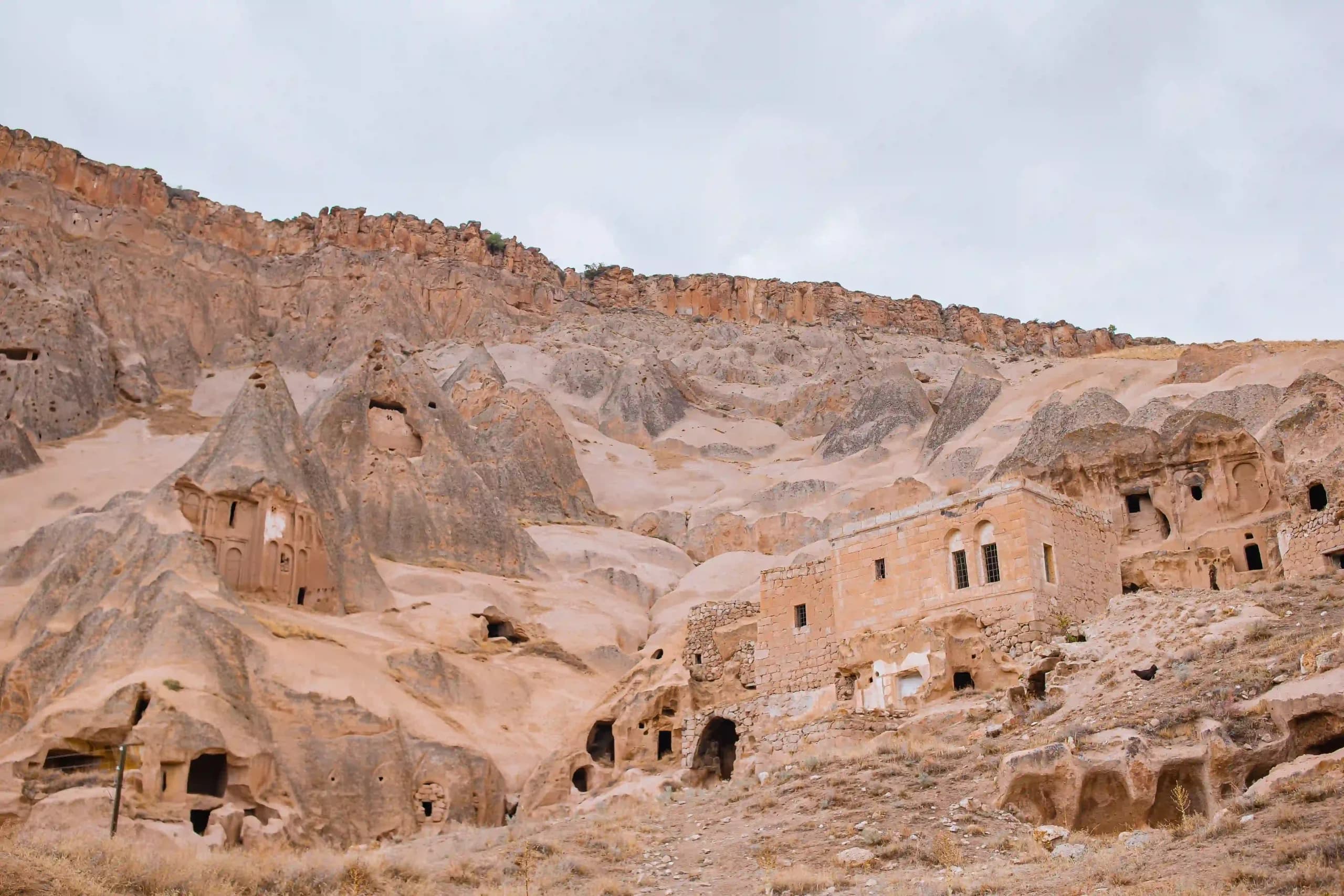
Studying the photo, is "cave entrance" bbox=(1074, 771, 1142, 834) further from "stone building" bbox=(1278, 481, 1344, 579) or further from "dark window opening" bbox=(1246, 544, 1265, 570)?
"dark window opening" bbox=(1246, 544, 1265, 570)

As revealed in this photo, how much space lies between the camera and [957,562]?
27609mm

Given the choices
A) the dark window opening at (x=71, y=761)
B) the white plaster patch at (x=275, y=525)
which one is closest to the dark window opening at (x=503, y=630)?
the white plaster patch at (x=275, y=525)

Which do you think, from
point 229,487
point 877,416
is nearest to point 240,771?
point 229,487

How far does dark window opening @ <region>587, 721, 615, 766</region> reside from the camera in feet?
114

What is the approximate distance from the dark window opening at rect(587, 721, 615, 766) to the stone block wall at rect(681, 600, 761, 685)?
123 inches

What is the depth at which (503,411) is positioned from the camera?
72562mm

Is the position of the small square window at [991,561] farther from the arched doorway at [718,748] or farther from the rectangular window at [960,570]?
the arched doorway at [718,748]

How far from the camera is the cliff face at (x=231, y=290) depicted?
73000 millimetres

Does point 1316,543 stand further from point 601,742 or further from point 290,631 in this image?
point 290,631

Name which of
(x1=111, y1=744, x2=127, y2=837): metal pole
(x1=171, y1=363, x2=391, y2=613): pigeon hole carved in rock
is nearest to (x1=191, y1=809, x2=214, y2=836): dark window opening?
(x1=111, y1=744, x2=127, y2=837): metal pole

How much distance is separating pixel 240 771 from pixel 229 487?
14378 millimetres

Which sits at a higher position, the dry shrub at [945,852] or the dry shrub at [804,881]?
the dry shrub at [945,852]

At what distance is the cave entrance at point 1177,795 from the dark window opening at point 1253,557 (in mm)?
22186

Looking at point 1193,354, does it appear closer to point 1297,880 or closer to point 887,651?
point 887,651
